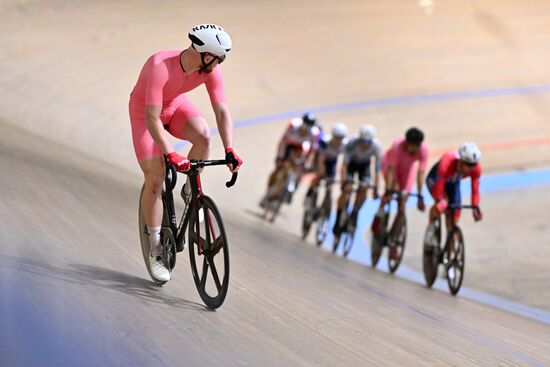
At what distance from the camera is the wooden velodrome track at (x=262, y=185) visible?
359 cm

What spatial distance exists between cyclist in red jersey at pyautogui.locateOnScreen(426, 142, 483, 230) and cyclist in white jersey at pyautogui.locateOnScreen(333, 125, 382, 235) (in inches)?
42.5

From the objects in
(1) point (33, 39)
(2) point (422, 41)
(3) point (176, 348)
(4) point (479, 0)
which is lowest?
(3) point (176, 348)

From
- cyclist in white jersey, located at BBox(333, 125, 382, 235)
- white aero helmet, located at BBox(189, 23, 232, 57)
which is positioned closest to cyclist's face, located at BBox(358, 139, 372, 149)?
cyclist in white jersey, located at BBox(333, 125, 382, 235)

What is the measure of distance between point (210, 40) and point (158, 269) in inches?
41.6

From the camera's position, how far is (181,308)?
3.87 metres

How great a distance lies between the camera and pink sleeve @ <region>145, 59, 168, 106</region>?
149 inches

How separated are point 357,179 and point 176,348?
539 cm

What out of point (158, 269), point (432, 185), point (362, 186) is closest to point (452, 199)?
point (432, 185)

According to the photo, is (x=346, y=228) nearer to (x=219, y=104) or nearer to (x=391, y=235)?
(x=391, y=235)

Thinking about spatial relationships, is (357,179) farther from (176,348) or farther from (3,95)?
(176,348)

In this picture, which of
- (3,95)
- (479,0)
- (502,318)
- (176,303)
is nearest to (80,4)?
(3,95)

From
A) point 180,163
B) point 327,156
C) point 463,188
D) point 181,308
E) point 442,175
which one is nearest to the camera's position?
point 180,163

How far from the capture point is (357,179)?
8531 mm

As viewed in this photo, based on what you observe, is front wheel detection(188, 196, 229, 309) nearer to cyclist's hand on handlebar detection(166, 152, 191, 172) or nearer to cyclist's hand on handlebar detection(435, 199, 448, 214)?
cyclist's hand on handlebar detection(166, 152, 191, 172)
